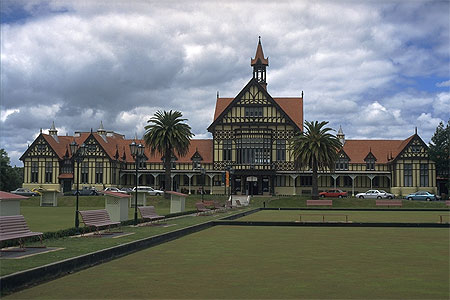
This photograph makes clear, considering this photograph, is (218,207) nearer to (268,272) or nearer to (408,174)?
(268,272)

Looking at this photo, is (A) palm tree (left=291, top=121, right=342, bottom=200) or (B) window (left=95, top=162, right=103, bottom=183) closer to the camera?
(A) palm tree (left=291, top=121, right=342, bottom=200)

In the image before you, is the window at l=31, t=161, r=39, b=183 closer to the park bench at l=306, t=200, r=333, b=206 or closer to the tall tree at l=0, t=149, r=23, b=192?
the tall tree at l=0, t=149, r=23, b=192

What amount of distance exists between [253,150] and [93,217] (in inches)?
2091

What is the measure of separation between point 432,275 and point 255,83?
61.5 m

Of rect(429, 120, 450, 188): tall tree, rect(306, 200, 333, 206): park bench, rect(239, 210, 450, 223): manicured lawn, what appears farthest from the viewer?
rect(429, 120, 450, 188): tall tree

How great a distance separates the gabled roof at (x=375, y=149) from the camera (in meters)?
74.7

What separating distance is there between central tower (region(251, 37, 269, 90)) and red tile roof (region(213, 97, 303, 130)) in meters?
3.85

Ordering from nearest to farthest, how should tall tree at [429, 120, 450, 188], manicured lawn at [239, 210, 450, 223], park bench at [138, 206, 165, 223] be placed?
1. park bench at [138, 206, 165, 223]
2. manicured lawn at [239, 210, 450, 223]
3. tall tree at [429, 120, 450, 188]

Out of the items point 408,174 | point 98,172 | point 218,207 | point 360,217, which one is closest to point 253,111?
point 408,174

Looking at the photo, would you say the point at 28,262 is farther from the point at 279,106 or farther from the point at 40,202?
the point at 279,106

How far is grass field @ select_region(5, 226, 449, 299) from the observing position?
9.48 metres

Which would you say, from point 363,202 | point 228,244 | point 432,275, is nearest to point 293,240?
point 228,244

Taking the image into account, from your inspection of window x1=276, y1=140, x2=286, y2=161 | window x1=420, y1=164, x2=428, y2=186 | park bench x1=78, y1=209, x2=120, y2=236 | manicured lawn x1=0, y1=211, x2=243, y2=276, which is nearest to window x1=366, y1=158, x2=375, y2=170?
window x1=420, y1=164, x2=428, y2=186

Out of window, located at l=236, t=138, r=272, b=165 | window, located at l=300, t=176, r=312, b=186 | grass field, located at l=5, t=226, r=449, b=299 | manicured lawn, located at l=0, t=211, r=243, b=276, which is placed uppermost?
window, located at l=236, t=138, r=272, b=165
